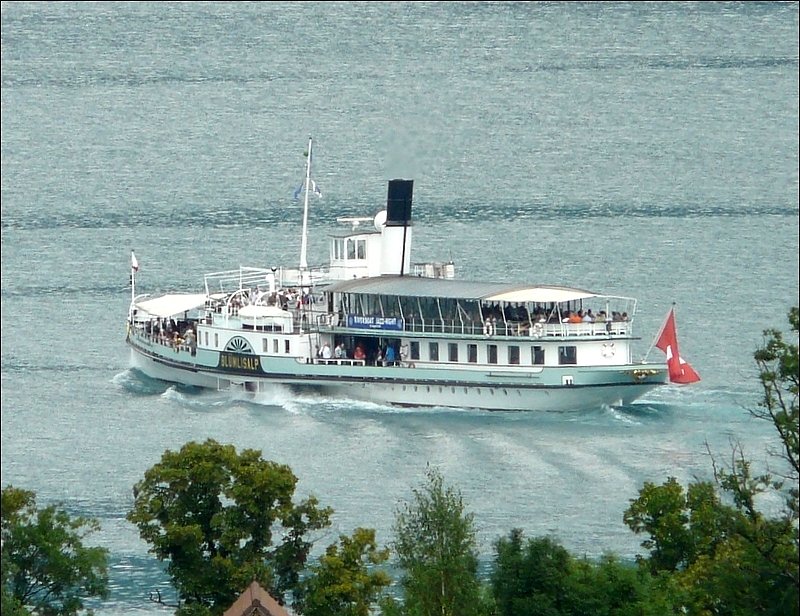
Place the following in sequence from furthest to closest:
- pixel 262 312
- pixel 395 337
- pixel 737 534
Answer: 1. pixel 262 312
2. pixel 395 337
3. pixel 737 534

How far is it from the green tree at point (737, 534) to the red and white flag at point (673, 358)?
2488 centimetres

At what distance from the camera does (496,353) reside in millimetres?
82500

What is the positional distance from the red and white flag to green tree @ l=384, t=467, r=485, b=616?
99.1 feet

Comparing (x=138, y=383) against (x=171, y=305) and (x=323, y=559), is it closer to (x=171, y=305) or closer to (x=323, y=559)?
(x=171, y=305)

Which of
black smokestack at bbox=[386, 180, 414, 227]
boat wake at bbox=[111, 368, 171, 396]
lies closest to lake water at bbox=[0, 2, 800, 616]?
boat wake at bbox=[111, 368, 171, 396]

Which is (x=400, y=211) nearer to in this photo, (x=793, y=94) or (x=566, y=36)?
(x=793, y=94)

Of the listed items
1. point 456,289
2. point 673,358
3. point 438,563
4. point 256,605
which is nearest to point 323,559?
point 438,563

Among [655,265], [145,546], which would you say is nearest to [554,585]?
[145,546]

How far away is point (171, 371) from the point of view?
88188 millimetres

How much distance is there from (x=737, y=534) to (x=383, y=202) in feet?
251

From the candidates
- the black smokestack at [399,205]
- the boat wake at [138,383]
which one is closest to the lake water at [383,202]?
the boat wake at [138,383]

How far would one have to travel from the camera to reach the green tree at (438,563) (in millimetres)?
47875

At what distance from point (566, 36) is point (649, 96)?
24.7 meters

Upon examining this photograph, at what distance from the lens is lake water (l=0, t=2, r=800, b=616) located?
237 feet
